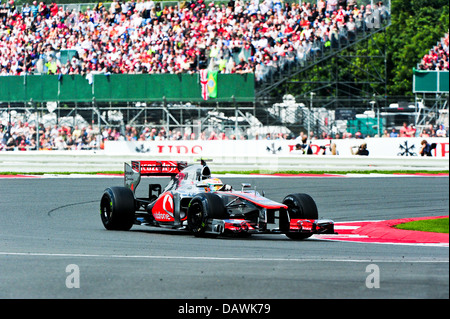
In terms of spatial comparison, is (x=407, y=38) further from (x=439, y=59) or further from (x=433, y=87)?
(x=433, y=87)

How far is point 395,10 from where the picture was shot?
2095 inches

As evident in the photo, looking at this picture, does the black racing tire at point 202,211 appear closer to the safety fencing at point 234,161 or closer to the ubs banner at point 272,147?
the safety fencing at point 234,161

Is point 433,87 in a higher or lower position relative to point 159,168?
higher

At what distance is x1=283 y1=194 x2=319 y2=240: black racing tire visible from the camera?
441 inches

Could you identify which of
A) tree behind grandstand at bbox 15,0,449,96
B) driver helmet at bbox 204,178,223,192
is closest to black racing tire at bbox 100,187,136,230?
driver helmet at bbox 204,178,223,192

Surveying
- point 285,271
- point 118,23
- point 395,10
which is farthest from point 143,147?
point 395,10

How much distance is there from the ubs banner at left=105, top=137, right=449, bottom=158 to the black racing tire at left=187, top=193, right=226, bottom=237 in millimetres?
14605

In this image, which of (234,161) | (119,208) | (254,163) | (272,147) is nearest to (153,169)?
(119,208)

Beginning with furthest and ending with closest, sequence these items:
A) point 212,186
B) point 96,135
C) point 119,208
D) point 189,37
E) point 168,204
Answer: point 189,37, point 96,135, point 119,208, point 168,204, point 212,186

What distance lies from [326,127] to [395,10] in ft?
93.5

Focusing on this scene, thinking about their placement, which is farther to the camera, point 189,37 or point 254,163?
point 189,37

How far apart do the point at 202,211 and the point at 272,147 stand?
15.6 m

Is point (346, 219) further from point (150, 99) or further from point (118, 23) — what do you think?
point (118, 23)

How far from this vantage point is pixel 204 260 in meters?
8.63
